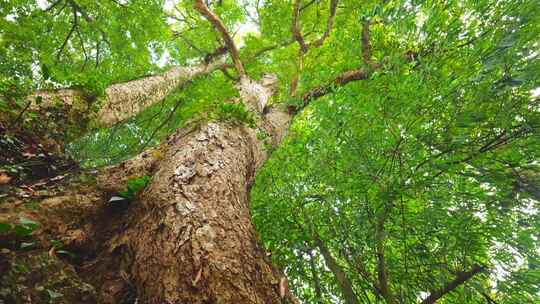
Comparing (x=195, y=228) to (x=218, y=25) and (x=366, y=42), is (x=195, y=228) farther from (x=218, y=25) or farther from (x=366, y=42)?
(x=218, y=25)

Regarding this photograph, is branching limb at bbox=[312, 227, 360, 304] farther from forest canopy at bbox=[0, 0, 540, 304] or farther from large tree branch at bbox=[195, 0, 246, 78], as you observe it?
large tree branch at bbox=[195, 0, 246, 78]

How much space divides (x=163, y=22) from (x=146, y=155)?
4.81 meters

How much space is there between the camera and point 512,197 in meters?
2.53

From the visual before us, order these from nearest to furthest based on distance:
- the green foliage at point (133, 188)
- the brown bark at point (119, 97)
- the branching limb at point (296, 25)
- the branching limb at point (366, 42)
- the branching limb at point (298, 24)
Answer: the green foliage at point (133, 188) < the brown bark at point (119, 97) < the branching limb at point (366, 42) < the branching limb at point (296, 25) < the branching limb at point (298, 24)

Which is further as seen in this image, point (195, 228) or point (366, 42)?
point (366, 42)

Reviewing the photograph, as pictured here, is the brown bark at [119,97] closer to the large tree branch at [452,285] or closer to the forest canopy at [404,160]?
the forest canopy at [404,160]

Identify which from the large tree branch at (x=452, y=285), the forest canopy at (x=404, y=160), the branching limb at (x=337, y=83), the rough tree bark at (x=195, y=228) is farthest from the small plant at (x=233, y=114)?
the large tree branch at (x=452, y=285)

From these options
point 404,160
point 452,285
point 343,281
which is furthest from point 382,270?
point 404,160

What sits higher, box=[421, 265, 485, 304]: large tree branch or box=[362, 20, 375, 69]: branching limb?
box=[362, 20, 375, 69]: branching limb

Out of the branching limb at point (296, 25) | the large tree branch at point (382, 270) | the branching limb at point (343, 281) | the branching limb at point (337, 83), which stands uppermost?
the branching limb at point (296, 25)

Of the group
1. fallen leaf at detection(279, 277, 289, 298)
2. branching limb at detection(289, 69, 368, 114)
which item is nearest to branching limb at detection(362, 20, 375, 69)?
branching limb at detection(289, 69, 368, 114)

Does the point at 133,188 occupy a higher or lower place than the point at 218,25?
lower

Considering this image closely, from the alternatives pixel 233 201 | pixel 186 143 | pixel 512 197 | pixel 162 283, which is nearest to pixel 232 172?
pixel 233 201

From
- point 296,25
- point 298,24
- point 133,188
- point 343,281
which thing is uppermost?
point 298,24
